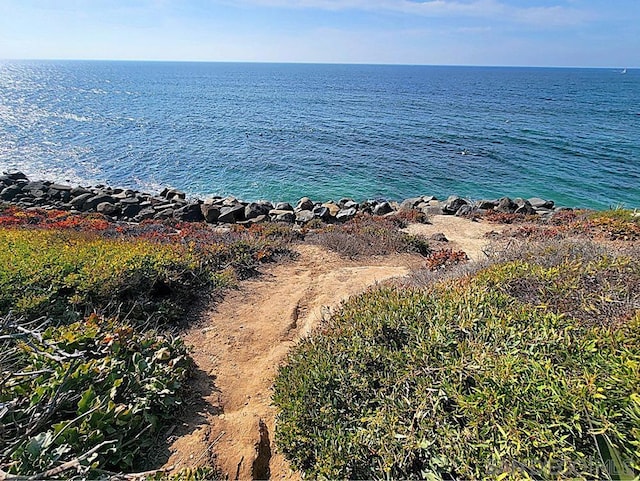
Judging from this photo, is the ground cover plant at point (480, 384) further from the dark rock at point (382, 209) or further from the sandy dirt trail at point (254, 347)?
the dark rock at point (382, 209)

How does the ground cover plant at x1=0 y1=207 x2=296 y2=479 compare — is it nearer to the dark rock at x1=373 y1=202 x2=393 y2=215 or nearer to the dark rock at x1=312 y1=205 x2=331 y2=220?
the dark rock at x1=312 y1=205 x2=331 y2=220

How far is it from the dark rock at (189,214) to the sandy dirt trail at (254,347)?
1004 centimetres

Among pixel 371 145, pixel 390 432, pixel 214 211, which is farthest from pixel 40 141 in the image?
pixel 390 432

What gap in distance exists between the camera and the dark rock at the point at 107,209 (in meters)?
19.9

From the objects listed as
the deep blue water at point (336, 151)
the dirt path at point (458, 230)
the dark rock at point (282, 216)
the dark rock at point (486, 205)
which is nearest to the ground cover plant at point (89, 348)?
the dirt path at point (458, 230)

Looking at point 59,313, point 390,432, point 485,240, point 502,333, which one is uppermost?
point 502,333

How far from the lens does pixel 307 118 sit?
2106 inches

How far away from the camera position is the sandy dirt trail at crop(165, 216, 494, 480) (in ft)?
12.0

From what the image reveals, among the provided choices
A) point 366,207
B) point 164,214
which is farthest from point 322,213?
point 164,214

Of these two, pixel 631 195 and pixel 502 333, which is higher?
pixel 502 333

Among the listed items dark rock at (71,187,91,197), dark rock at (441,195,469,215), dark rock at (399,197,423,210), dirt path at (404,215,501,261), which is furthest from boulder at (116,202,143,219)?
dark rock at (441,195,469,215)

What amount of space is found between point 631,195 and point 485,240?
774 inches

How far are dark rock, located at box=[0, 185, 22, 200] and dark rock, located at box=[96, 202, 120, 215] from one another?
6720mm

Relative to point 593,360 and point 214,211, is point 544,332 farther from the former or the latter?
point 214,211
